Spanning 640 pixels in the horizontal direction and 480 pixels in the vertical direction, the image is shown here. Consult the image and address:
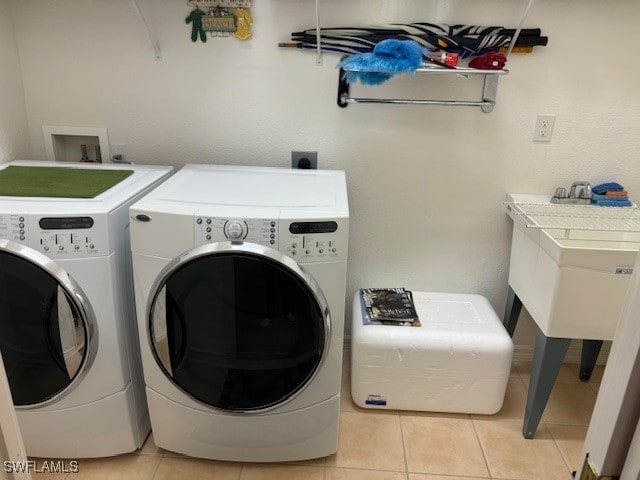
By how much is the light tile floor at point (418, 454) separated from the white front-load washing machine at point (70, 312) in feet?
0.38

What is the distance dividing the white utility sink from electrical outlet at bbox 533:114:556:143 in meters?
0.27

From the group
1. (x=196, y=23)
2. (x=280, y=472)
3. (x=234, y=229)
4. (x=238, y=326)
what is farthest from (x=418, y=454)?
(x=196, y=23)

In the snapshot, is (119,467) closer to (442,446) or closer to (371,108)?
(442,446)

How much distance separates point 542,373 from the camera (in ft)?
5.49

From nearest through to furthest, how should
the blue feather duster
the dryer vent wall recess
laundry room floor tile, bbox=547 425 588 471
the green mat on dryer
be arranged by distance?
the green mat on dryer, the blue feather duster, laundry room floor tile, bbox=547 425 588 471, the dryer vent wall recess

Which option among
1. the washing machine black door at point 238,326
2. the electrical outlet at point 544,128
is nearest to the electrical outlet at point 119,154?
the washing machine black door at point 238,326

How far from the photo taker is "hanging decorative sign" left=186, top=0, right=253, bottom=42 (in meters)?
1.76

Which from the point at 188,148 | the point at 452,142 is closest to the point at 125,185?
the point at 188,148

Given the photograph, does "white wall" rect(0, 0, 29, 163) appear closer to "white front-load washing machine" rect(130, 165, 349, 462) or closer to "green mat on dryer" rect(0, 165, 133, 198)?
"green mat on dryer" rect(0, 165, 133, 198)

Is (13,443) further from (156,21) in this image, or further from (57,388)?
(156,21)

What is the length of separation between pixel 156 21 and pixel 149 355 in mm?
1247

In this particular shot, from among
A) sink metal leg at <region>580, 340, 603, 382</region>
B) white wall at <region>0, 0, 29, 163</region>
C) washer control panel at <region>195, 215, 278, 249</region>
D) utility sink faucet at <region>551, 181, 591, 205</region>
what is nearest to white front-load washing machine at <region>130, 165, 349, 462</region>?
washer control panel at <region>195, 215, 278, 249</region>

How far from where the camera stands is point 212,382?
4.83 feet

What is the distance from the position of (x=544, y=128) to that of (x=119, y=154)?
174 cm
